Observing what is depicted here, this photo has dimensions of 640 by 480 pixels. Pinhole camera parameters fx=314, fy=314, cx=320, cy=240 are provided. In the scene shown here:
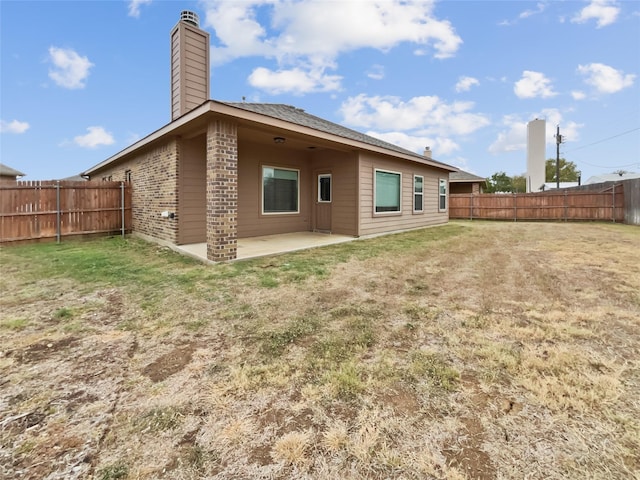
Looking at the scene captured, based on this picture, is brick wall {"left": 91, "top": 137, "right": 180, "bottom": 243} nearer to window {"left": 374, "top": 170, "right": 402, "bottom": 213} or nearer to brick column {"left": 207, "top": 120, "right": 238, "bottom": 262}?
brick column {"left": 207, "top": 120, "right": 238, "bottom": 262}

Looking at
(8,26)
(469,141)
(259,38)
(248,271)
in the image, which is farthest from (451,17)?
(469,141)

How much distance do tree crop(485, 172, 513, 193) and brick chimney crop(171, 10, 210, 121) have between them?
50.6 metres

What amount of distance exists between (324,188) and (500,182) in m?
49.8

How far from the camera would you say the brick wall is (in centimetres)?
734

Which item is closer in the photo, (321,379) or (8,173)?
(321,379)

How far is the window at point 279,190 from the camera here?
350 inches

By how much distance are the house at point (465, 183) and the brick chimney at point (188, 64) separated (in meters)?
17.1

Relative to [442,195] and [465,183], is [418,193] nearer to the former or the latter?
[442,195]

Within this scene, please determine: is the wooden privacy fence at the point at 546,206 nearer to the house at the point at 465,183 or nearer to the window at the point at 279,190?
the house at the point at 465,183

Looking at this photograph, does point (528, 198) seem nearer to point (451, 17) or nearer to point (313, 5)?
point (451, 17)

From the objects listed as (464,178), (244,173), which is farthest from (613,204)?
(244,173)

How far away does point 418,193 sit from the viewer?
1182 cm

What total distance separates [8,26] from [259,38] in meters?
8.09

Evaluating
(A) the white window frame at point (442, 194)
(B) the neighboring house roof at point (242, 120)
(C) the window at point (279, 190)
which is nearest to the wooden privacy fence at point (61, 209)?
(B) the neighboring house roof at point (242, 120)
